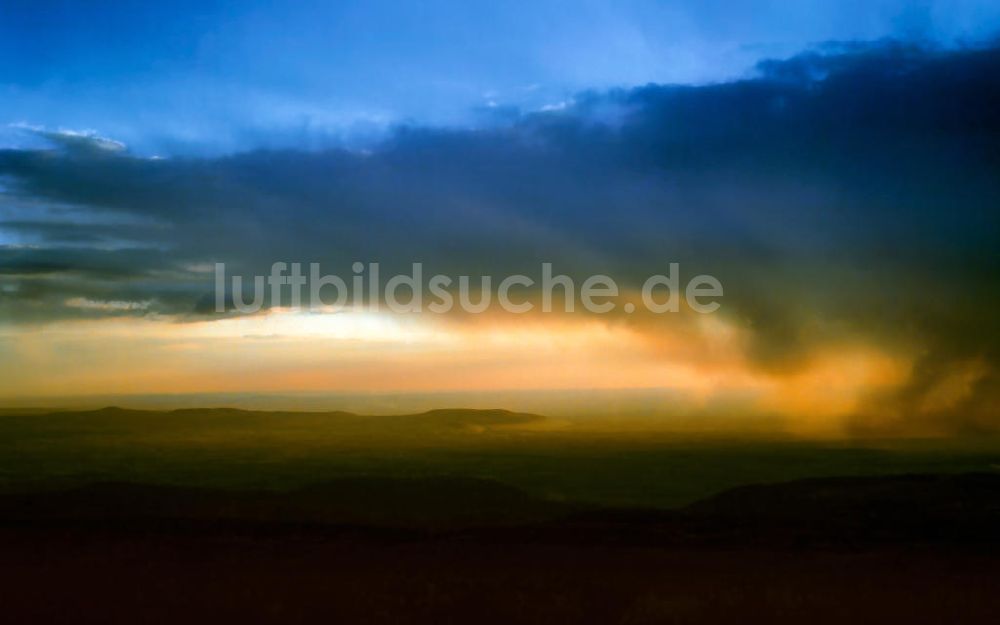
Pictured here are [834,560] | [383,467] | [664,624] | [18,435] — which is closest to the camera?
[664,624]

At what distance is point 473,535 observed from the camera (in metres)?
11.7

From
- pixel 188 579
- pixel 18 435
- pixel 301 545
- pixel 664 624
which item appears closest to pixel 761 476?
pixel 664 624

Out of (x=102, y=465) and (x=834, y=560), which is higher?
(x=102, y=465)

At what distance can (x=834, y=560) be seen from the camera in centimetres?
1070

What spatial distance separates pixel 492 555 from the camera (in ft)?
36.3

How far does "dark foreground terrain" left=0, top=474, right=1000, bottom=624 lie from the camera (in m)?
9.17

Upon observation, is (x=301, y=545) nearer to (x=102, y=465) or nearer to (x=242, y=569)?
(x=242, y=569)

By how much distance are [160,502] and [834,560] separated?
10017mm

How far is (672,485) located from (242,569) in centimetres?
654

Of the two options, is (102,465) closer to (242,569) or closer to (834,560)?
(242,569)

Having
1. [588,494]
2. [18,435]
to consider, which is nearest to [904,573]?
[588,494]

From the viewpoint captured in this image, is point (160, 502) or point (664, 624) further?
point (160, 502)

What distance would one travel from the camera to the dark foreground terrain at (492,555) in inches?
361

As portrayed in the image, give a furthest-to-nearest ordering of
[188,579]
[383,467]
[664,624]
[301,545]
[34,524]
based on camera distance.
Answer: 1. [383,467]
2. [34,524]
3. [301,545]
4. [188,579]
5. [664,624]
